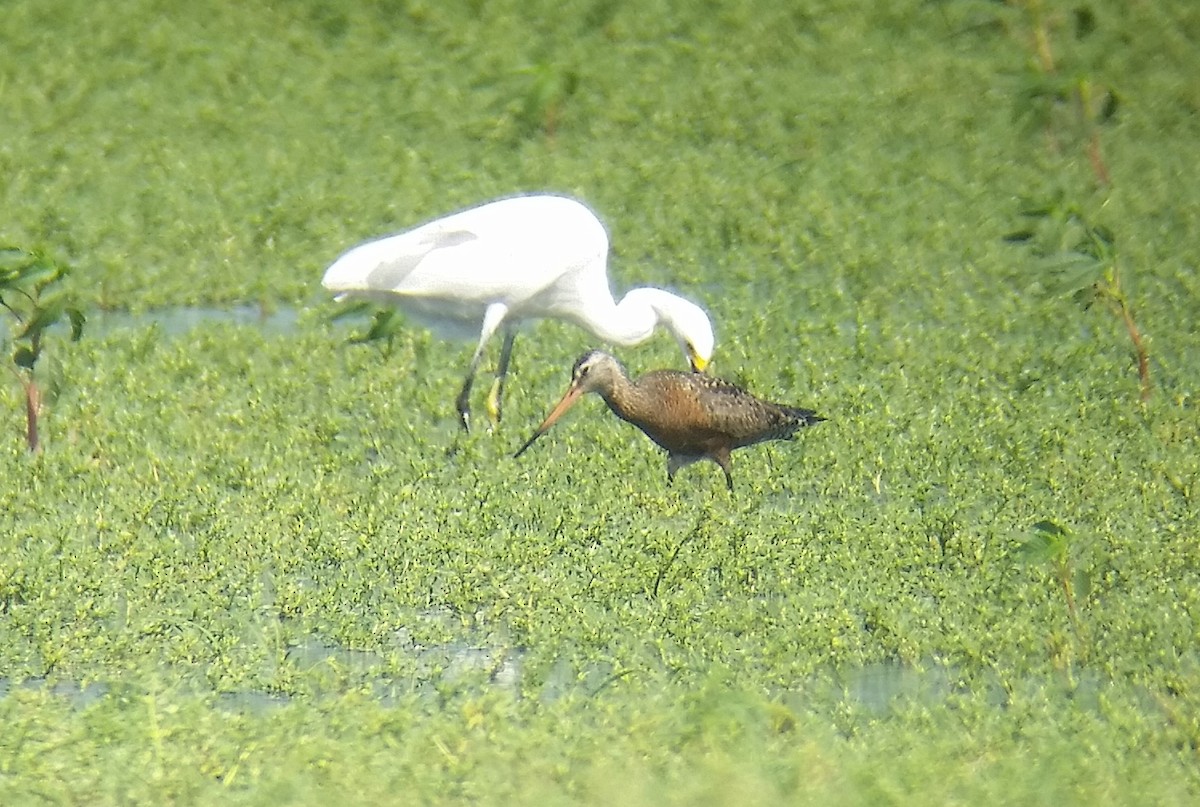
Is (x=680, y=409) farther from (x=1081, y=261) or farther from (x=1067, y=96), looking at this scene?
(x=1067, y=96)

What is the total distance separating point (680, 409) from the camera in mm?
5766

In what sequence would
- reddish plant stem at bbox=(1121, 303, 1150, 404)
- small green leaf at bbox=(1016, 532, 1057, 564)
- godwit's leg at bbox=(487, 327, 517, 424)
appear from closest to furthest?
1. small green leaf at bbox=(1016, 532, 1057, 564)
2. godwit's leg at bbox=(487, 327, 517, 424)
3. reddish plant stem at bbox=(1121, 303, 1150, 404)

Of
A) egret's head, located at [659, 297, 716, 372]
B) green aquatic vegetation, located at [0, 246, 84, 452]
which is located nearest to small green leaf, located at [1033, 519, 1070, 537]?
egret's head, located at [659, 297, 716, 372]

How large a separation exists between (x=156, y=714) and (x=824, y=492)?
7.57 feet

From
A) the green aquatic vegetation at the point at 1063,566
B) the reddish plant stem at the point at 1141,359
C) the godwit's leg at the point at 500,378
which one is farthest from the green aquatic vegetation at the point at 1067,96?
the green aquatic vegetation at the point at 1063,566

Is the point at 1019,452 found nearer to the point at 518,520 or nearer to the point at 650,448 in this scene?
the point at 650,448

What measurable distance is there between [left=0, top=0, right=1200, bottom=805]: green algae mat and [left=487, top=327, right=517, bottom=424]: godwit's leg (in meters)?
0.08

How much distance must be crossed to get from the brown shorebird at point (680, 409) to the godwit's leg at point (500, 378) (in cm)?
43

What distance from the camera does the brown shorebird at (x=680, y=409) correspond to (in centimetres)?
577

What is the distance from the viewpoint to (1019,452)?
596cm

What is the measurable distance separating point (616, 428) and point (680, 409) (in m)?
0.58

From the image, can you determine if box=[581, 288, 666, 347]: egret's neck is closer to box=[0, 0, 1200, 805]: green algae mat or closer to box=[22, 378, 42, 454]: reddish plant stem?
box=[0, 0, 1200, 805]: green algae mat

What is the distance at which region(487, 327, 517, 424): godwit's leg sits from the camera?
20.8 feet

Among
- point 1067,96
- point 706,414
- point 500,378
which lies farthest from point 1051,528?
point 1067,96
